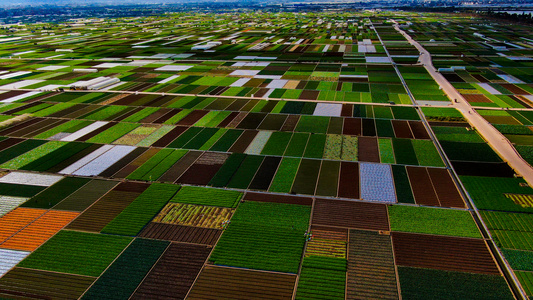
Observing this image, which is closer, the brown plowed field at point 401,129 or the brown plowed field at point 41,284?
the brown plowed field at point 41,284

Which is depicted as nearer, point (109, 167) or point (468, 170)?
point (468, 170)

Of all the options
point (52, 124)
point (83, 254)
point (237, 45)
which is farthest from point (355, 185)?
point (237, 45)

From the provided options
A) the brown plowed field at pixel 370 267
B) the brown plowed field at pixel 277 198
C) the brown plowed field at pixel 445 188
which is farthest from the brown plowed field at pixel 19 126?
the brown plowed field at pixel 445 188

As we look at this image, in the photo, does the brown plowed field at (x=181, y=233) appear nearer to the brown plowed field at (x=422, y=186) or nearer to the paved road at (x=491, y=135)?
the brown plowed field at (x=422, y=186)

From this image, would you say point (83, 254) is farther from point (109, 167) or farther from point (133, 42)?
point (133, 42)

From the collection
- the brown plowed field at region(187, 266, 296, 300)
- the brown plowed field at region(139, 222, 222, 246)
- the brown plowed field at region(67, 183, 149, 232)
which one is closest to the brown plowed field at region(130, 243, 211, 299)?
the brown plowed field at region(139, 222, 222, 246)

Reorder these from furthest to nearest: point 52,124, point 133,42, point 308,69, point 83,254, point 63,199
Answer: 1. point 133,42
2. point 308,69
3. point 52,124
4. point 63,199
5. point 83,254
